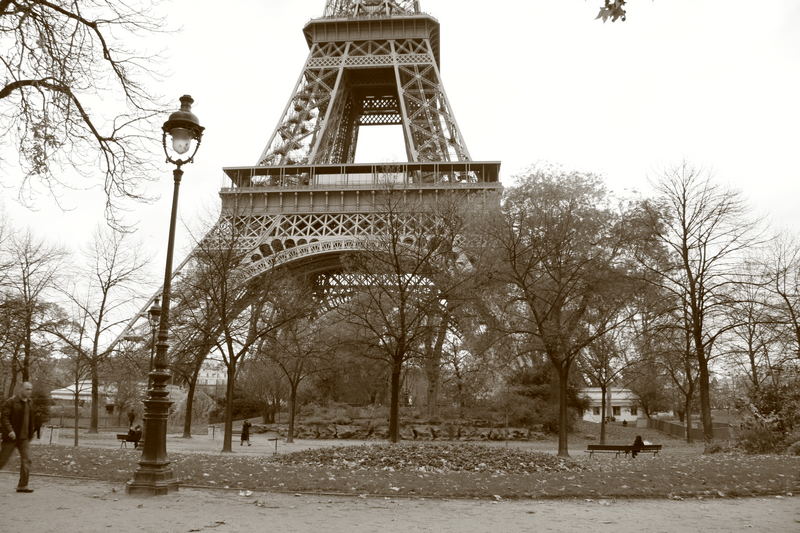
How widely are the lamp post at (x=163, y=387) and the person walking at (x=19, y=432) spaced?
5.07 ft

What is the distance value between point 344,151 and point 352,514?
4943 centimetres

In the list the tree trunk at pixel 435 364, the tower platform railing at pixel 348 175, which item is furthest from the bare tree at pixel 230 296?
the tower platform railing at pixel 348 175

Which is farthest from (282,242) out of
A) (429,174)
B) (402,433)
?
(402,433)

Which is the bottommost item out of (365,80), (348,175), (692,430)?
(692,430)

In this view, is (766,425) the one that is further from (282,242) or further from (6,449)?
(282,242)

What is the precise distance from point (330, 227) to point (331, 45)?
17409 mm

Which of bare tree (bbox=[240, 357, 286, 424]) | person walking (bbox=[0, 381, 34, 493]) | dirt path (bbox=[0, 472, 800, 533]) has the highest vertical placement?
person walking (bbox=[0, 381, 34, 493])

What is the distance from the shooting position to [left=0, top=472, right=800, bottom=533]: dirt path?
7.61 meters

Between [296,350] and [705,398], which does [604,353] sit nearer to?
[705,398]

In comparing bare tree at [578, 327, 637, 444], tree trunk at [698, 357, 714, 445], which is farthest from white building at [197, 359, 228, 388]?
tree trunk at [698, 357, 714, 445]

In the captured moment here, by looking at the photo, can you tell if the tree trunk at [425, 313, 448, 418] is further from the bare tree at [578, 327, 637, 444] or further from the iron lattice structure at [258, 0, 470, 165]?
the iron lattice structure at [258, 0, 470, 165]

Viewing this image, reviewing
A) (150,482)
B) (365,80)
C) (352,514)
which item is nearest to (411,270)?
(150,482)

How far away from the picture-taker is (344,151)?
56000mm

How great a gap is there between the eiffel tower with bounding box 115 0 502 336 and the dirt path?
2620 cm
